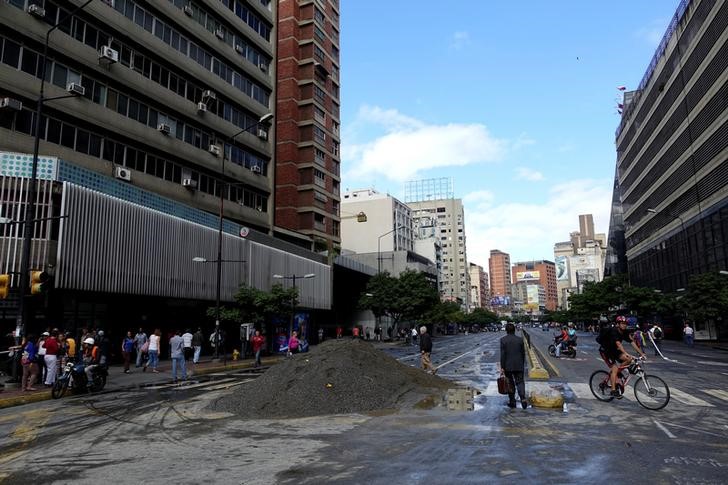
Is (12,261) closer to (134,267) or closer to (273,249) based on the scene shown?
(134,267)

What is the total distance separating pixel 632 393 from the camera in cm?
1260

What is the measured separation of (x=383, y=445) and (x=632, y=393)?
26.5 feet

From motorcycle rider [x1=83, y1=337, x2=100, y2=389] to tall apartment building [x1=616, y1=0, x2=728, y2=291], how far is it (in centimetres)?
5409

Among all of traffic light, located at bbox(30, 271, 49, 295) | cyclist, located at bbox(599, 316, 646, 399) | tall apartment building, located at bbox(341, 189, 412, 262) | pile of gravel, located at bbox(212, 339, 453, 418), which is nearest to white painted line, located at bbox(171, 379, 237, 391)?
pile of gravel, located at bbox(212, 339, 453, 418)

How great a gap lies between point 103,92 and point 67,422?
85.4ft

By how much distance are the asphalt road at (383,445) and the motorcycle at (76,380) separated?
111 inches

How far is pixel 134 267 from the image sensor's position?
27.6m

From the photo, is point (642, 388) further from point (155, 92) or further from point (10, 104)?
point (155, 92)

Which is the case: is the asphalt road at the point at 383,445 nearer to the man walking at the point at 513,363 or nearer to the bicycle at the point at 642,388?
the bicycle at the point at 642,388

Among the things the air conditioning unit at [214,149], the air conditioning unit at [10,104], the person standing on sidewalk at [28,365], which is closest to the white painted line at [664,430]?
the person standing on sidewalk at [28,365]

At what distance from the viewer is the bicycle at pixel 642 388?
1053 centimetres

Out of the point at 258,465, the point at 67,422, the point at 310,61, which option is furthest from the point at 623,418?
the point at 310,61

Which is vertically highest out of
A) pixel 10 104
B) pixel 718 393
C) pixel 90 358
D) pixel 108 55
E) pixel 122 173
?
pixel 108 55

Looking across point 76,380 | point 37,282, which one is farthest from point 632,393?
point 37,282
